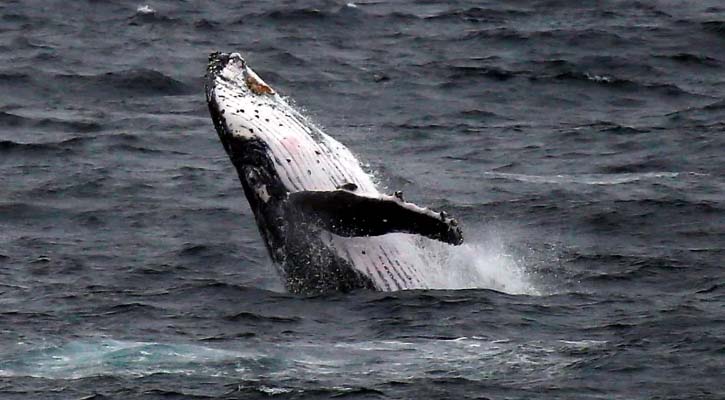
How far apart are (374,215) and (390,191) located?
25.6 ft

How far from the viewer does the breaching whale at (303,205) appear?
2108cm

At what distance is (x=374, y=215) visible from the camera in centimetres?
2011

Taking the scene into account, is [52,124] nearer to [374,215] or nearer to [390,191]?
[390,191]

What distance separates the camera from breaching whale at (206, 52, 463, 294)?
21078mm

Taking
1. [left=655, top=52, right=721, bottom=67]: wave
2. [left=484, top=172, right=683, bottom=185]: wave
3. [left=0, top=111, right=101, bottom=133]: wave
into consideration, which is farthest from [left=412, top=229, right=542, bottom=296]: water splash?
[left=655, top=52, right=721, bottom=67]: wave

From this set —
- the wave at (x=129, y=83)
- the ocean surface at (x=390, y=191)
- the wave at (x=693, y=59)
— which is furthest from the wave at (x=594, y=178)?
the wave at (x=129, y=83)

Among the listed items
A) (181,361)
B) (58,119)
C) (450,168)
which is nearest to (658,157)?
(450,168)

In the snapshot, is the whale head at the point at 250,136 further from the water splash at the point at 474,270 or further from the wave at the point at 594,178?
the wave at the point at 594,178

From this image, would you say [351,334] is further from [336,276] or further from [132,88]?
[132,88]

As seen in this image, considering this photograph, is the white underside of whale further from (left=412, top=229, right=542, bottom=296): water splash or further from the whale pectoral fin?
the whale pectoral fin

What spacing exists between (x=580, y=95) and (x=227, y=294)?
1406 cm

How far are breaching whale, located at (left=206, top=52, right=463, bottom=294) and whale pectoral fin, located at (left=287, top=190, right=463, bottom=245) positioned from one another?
78mm

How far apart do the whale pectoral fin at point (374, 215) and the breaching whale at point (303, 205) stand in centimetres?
8

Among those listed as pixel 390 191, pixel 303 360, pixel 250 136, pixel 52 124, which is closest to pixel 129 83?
pixel 52 124
